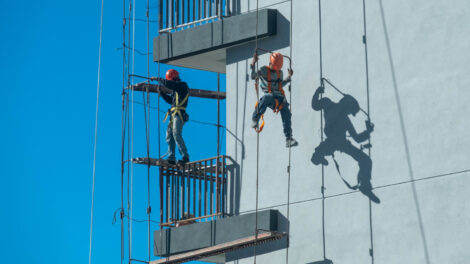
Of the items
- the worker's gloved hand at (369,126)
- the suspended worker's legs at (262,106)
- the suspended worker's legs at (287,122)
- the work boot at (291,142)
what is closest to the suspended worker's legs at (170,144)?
the suspended worker's legs at (262,106)

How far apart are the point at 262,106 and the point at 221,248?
3565 mm

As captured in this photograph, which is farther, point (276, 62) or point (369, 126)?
point (276, 62)

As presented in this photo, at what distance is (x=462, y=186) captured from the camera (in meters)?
31.1

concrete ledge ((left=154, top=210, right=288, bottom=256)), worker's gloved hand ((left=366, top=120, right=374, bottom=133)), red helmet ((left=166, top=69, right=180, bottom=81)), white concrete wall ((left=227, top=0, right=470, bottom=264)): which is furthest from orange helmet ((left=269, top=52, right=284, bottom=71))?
red helmet ((left=166, top=69, right=180, bottom=81))

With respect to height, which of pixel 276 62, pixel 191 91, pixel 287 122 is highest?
pixel 191 91

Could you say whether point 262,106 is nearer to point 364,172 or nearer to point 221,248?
point 364,172

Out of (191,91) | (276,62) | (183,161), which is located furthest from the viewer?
(191,91)

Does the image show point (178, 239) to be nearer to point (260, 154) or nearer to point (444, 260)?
point (260, 154)

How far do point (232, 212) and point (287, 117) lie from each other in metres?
3.10

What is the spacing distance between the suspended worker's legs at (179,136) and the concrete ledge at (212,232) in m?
1.84

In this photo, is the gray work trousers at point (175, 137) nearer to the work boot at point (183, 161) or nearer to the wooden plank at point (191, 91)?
the work boot at point (183, 161)

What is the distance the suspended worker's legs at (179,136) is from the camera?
122 ft

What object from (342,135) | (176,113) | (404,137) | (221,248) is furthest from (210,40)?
(404,137)

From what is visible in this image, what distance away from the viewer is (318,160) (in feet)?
113
